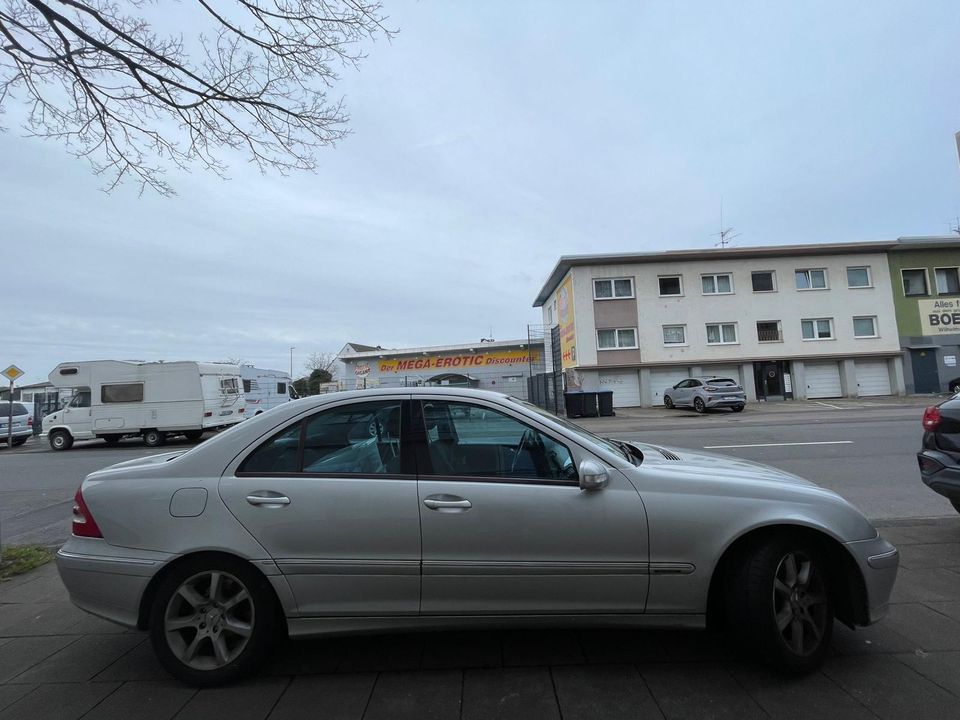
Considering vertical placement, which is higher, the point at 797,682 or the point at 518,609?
the point at 518,609

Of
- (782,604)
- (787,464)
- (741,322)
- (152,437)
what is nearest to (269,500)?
(782,604)

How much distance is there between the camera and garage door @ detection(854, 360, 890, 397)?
28438 mm

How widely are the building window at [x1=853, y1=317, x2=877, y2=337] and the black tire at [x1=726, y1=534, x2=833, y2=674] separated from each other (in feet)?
102

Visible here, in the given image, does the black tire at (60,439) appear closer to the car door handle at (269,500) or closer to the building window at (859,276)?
the car door handle at (269,500)

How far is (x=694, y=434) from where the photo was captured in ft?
46.6

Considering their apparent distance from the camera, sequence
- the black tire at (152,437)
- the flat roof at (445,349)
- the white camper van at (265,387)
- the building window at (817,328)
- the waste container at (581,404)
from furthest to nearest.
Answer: the flat roof at (445,349) < the building window at (817,328) < the white camper van at (265,387) < the waste container at (581,404) < the black tire at (152,437)

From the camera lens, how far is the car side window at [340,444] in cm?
294

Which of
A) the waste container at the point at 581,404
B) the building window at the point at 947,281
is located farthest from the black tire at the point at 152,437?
the building window at the point at 947,281

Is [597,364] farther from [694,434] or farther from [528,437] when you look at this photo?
[528,437]

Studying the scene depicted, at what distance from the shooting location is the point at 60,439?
60.4ft

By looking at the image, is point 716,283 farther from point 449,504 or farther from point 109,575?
point 109,575

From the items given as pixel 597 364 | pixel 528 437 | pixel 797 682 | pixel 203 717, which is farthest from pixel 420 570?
pixel 597 364

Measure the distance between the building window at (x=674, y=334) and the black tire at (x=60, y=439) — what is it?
25.4 metres

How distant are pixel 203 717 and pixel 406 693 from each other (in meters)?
0.92
